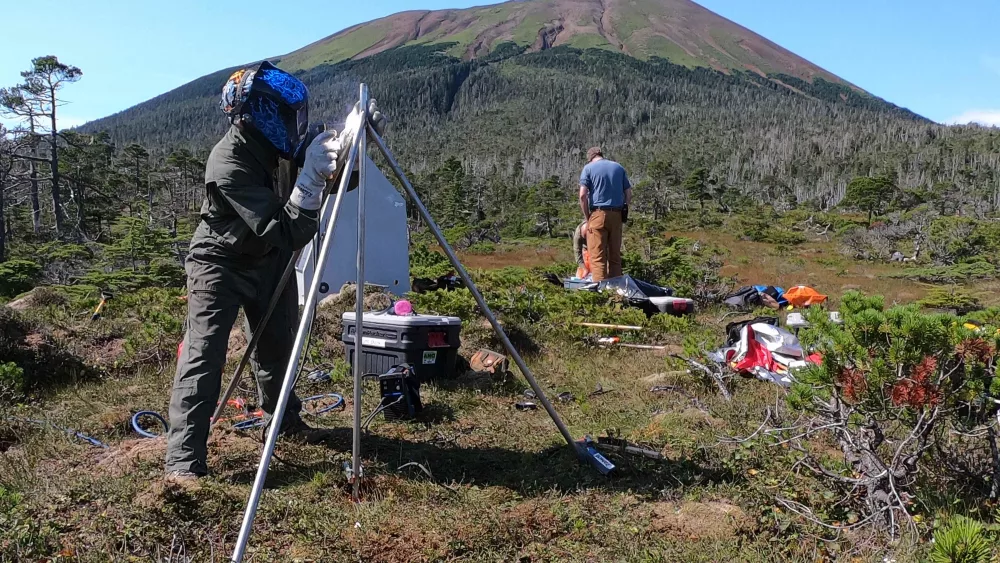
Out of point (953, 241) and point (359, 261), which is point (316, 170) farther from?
point (953, 241)

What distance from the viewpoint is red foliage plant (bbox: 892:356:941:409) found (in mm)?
2430

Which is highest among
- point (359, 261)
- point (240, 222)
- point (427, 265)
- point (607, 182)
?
Result: point (607, 182)

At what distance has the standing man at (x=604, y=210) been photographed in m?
8.45

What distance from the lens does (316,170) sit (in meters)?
2.84

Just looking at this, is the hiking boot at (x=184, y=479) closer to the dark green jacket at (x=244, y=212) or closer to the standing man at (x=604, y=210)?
the dark green jacket at (x=244, y=212)

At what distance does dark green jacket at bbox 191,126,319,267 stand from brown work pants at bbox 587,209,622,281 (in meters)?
5.79

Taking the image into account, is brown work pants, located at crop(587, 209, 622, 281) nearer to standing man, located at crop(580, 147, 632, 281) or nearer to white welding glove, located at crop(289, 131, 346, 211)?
standing man, located at crop(580, 147, 632, 281)

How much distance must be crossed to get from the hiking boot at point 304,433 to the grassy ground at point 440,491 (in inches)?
4.4

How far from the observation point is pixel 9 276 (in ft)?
42.4

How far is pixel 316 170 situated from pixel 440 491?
5.25ft

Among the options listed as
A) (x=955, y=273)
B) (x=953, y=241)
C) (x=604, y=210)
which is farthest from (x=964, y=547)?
(x=953, y=241)

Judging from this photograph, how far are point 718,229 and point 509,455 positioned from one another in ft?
95.5

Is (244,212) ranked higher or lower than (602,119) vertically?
lower

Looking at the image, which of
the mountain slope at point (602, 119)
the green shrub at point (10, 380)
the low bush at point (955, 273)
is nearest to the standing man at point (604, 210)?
the green shrub at point (10, 380)
